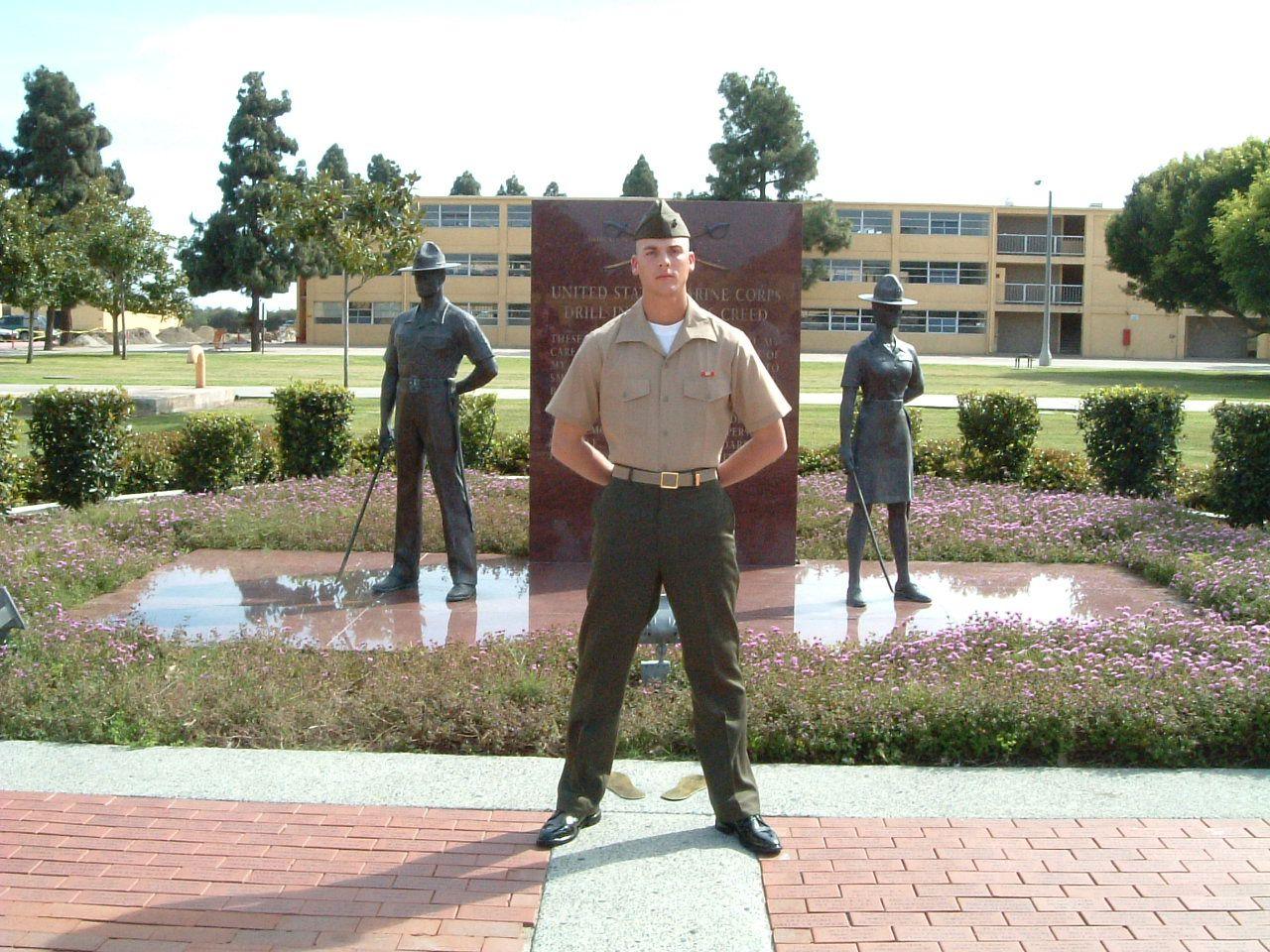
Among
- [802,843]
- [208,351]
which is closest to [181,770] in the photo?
[802,843]

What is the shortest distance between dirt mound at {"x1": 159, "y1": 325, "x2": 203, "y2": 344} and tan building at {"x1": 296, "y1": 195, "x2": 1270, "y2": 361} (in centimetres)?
1160

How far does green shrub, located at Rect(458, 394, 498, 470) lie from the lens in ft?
45.0

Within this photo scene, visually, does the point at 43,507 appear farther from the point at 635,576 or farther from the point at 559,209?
the point at 635,576

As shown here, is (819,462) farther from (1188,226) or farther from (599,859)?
(1188,226)

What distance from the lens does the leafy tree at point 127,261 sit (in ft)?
160

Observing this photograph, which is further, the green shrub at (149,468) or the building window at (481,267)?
the building window at (481,267)

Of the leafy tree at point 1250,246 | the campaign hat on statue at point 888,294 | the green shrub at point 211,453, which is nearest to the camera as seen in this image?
the campaign hat on statue at point 888,294

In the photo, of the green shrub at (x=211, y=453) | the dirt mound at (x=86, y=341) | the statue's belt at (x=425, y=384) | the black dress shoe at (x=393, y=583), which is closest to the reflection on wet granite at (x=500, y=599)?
the black dress shoe at (x=393, y=583)

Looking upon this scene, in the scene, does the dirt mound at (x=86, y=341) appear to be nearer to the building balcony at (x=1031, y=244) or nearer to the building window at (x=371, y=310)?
the building window at (x=371, y=310)

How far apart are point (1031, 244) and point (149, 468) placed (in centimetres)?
5959

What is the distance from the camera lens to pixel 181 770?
5.05m

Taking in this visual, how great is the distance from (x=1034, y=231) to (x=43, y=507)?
6215cm

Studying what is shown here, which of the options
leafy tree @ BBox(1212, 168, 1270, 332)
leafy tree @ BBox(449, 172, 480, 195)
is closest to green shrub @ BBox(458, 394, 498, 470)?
leafy tree @ BBox(1212, 168, 1270, 332)

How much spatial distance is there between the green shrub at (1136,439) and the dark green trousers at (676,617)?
8.91 meters
